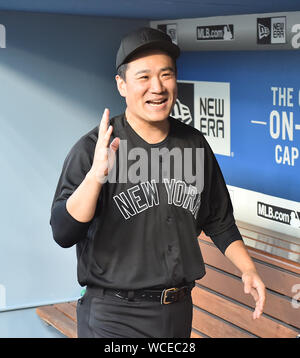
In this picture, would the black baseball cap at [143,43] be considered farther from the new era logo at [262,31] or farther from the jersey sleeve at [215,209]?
the new era logo at [262,31]

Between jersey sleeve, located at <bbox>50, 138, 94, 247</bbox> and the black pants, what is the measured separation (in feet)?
0.78

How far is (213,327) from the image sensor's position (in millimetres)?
3918

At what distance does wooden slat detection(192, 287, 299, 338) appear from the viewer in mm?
3535

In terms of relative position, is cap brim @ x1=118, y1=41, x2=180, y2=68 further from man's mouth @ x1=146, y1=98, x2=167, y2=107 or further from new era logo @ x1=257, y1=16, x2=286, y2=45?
new era logo @ x1=257, y1=16, x2=286, y2=45

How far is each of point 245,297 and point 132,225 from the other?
61.6 inches

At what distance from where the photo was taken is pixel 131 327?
7.92 feet

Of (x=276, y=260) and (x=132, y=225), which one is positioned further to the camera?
(x=276, y=260)

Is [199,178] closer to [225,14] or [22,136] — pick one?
[225,14]

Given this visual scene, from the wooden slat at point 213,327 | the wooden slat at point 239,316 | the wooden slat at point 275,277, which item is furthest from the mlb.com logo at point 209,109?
the wooden slat at point 213,327

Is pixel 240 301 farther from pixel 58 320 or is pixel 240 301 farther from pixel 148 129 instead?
pixel 148 129

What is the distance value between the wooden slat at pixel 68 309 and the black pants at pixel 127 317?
216 cm

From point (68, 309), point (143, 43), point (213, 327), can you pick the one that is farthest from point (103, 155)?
point (68, 309)

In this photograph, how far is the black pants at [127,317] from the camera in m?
2.40
